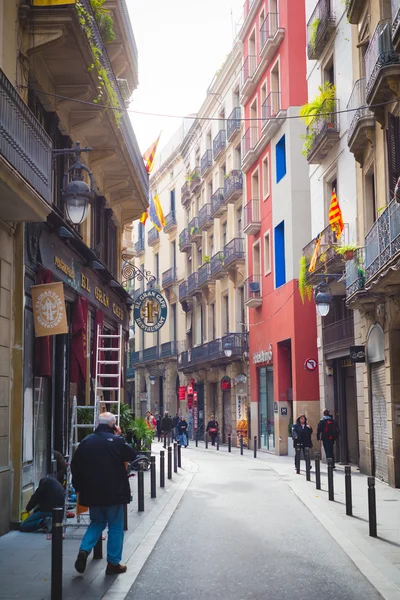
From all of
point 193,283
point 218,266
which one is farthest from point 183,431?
point 193,283

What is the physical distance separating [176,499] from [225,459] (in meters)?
13.1

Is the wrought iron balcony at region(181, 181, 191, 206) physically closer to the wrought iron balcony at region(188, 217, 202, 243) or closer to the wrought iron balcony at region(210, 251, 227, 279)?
the wrought iron balcony at region(188, 217, 202, 243)

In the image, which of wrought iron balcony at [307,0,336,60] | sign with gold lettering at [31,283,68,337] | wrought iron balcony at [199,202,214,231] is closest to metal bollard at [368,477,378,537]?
sign with gold lettering at [31,283,68,337]

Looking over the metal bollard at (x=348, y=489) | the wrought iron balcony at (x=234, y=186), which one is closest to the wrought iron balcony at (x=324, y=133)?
the metal bollard at (x=348, y=489)

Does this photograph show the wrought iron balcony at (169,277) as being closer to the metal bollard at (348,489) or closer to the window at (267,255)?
the window at (267,255)

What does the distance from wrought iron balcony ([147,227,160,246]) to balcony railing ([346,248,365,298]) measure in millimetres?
39590

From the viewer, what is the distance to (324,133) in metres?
23.5

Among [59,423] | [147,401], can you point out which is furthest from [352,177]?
[147,401]

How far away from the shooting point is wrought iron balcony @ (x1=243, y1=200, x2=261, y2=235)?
34938 millimetres

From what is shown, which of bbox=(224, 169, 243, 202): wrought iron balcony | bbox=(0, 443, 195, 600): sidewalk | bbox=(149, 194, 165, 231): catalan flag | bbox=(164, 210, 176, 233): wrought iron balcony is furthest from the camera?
bbox=(164, 210, 176, 233): wrought iron balcony

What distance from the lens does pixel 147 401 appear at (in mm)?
60625

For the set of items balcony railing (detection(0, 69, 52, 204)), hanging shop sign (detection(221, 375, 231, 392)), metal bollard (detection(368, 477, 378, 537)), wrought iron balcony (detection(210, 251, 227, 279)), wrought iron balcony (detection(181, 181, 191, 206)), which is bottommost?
metal bollard (detection(368, 477, 378, 537))

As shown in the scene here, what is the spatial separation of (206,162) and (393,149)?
2874cm

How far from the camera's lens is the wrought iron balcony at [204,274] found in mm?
43716
